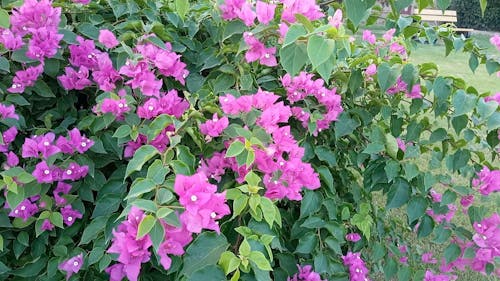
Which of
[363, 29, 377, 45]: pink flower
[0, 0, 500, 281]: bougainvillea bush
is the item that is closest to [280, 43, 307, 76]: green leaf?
[0, 0, 500, 281]: bougainvillea bush

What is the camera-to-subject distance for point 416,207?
5.20ft

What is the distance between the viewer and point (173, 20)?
156cm

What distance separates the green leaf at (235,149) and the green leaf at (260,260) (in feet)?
0.67

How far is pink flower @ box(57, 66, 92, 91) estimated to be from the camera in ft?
4.65

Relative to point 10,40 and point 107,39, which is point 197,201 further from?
point 10,40

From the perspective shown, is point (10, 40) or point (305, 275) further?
point (305, 275)

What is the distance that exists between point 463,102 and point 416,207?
36 centimetres

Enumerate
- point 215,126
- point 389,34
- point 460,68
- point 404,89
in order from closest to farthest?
point 215,126
point 404,89
point 389,34
point 460,68

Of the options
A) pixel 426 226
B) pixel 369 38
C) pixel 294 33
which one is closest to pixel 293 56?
pixel 294 33

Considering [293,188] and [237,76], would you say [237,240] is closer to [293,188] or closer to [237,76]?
[293,188]

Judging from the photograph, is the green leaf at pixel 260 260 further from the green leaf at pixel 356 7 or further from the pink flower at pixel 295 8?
the pink flower at pixel 295 8

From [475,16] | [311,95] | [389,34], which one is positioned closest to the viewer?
[311,95]

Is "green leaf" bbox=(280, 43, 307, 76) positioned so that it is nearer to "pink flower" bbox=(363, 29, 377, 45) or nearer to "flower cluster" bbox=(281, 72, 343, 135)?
"flower cluster" bbox=(281, 72, 343, 135)

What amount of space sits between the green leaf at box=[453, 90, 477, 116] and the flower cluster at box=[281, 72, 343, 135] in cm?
32
